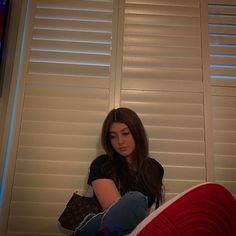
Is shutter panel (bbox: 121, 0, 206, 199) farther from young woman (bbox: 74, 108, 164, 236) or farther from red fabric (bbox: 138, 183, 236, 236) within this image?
red fabric (bbox: 138, 183, 236, 236)

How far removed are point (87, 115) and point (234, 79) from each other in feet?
2.82

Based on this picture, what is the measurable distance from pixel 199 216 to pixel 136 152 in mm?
590

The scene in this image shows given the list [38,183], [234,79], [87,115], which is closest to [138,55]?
[87,115]

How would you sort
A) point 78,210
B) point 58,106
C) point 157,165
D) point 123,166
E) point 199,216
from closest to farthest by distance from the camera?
1. point 199,216
2. point 78,210
3. point 123,166
4. point 157,165
5. point 58,106

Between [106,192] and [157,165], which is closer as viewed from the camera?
[106,192]

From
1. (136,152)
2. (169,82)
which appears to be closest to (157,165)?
(136,152)

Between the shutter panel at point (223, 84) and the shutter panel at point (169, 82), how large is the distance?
0.28ft

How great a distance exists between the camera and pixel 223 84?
132 cm

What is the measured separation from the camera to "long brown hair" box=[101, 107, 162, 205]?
101 centimetres

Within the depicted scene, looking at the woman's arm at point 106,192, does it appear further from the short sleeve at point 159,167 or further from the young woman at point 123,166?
the short sleeve at point 159,167

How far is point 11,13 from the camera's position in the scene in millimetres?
1386

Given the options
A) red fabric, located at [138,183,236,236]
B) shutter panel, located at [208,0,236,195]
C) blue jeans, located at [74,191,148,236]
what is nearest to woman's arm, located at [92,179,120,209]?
blue jeans, located at [74,191,148,236]

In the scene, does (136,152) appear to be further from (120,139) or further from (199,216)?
(199,216)

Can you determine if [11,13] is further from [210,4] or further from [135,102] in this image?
[210,4]
